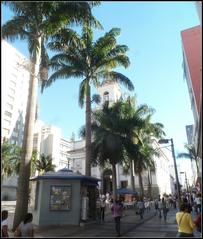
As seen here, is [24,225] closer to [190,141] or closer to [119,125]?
[119,125]

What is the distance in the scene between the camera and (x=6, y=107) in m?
75.5

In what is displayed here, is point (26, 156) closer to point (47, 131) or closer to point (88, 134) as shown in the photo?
point (88, 134)

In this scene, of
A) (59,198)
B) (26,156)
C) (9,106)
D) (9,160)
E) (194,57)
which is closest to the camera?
(26,156)

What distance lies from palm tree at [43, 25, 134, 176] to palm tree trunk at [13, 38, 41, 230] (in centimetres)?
581

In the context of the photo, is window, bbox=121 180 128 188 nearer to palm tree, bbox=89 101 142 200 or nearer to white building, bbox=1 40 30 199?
white building, bbox=1 40 30 199

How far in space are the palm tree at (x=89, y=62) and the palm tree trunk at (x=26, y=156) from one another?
19.1 ft

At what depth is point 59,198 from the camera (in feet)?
54.0

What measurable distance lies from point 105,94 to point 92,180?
54580 mm

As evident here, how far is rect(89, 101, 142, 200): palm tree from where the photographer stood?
82.8 feet

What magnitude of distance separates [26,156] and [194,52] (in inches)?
610

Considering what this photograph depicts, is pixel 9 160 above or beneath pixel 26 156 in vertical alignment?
above

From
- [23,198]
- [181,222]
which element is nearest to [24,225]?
[181,222]

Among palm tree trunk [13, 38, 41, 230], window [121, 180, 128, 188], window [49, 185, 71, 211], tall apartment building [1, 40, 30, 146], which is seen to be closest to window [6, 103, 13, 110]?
tall apartment building [1, 40, 30, 146]

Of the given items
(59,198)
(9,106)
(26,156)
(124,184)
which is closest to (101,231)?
(59,198)
